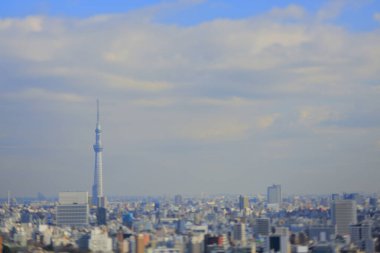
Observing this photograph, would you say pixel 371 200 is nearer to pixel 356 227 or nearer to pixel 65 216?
pixel 356 227

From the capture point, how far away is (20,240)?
1437 centimetres

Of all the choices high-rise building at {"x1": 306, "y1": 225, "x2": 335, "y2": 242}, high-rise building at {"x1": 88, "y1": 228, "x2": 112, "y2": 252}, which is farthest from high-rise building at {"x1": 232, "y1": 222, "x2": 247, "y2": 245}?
high-rise building at {"x1": 88, "y1": 228, "x2": 112, "y2": 252}

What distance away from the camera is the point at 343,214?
13.6 metres

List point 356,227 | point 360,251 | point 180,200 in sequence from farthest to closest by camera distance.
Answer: point 180,200, point 356,227, point 360,251

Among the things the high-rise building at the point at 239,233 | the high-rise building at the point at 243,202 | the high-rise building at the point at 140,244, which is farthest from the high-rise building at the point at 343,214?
the high-rise building at the point at 140,244

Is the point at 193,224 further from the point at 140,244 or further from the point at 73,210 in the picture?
the point at 73,210

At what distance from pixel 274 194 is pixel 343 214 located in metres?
1.52

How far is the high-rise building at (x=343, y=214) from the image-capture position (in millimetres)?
12836

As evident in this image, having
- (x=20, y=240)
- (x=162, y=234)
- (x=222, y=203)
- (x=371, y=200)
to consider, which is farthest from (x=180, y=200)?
(x=371, y=200)

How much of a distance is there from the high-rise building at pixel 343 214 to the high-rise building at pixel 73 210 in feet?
20.3

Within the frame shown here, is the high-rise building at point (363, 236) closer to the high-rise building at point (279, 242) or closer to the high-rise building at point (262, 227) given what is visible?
the high-rise building at point (279, 242)

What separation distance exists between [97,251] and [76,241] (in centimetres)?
138

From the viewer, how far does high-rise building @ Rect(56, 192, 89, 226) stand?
1772 cm

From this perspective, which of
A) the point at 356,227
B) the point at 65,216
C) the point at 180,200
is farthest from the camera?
the point at 65,216
